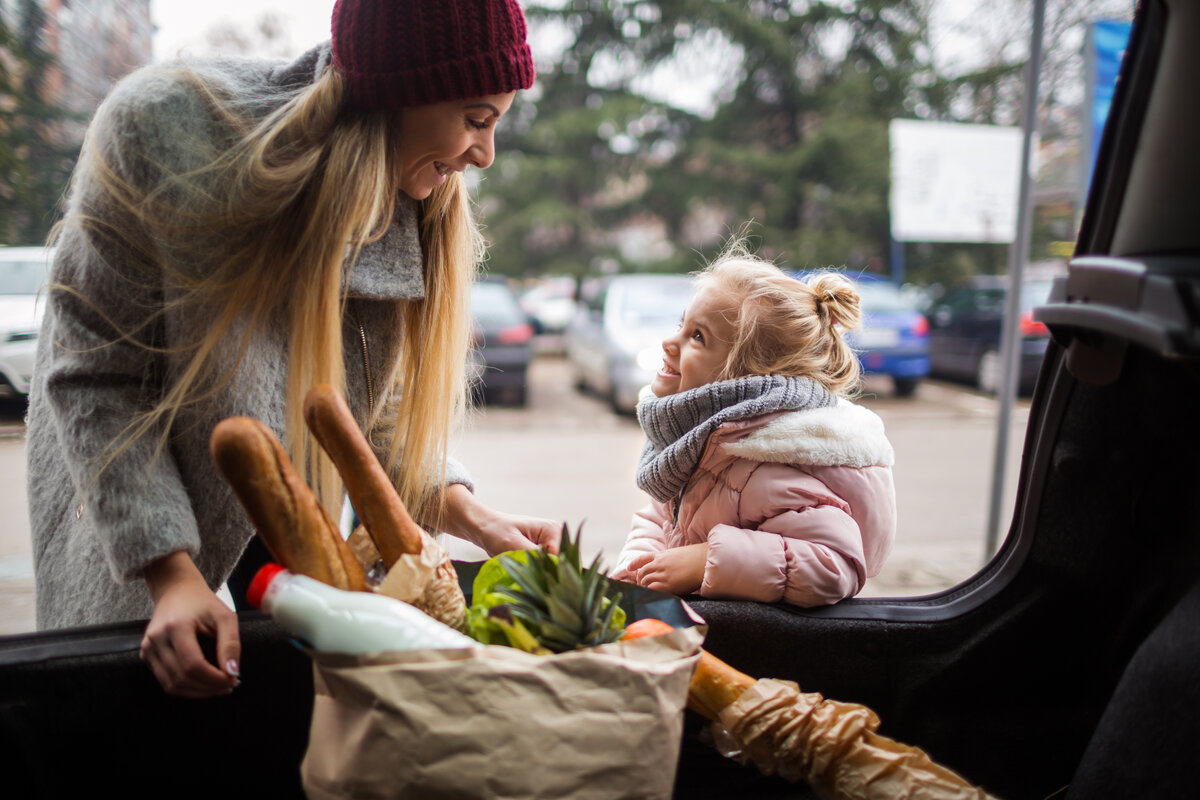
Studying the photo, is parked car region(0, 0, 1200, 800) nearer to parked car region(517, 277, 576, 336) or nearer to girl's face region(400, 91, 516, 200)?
girl's face region(400, 91, 516, 200)

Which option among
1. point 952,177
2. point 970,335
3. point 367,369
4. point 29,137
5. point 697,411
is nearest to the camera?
point 367,369

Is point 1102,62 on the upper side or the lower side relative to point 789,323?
upper

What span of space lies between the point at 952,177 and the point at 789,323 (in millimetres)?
7330

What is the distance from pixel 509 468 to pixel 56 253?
590cm

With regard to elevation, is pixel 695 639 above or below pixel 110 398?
below

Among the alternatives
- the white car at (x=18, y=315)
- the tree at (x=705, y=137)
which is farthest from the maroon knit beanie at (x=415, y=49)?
the tree at (x=705, y=137)

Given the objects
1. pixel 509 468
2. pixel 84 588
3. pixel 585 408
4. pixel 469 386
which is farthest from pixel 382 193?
pixel 585 408

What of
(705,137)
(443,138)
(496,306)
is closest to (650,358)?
(443,138)

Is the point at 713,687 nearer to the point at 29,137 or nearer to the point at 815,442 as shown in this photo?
the point at 815,442

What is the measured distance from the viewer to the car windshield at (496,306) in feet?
30.6

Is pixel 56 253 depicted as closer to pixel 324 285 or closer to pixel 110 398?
pixel 110 398

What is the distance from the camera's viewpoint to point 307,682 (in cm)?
107

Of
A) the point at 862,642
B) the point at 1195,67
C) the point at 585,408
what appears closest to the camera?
the point at 1195,67

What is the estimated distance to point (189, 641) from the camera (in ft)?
3.09
